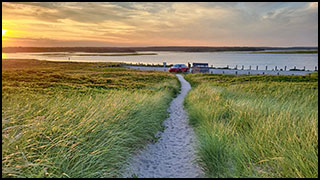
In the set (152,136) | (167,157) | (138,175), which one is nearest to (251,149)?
(167,157)

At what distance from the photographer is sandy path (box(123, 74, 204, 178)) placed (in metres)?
4.93

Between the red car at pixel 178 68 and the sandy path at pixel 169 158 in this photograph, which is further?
the red car at pixel 178 68

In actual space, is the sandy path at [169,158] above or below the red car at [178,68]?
below

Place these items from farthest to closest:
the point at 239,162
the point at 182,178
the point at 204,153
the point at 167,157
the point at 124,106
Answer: the point at 124,106, the point at 167,157, the point at 204,153, the point at 182,178, the point at 239,162

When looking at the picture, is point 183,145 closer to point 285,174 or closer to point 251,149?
point 251,149

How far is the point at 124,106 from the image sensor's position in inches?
302

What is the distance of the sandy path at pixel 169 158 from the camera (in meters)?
4.93

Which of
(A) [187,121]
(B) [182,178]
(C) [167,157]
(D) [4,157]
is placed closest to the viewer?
(D) [4,157]

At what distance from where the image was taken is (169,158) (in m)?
5.74

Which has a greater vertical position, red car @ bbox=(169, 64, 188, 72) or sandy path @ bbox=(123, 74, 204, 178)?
red car @ bbox=(169, 64, 188, 72)

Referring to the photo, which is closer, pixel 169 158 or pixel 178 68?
pixel 169 158

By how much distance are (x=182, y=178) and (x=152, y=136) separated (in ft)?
7.71

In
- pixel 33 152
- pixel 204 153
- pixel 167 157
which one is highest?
pixel 33 152

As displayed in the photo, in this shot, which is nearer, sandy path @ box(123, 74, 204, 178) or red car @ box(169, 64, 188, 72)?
sandy path @ box(123, 74, 204, 178)
